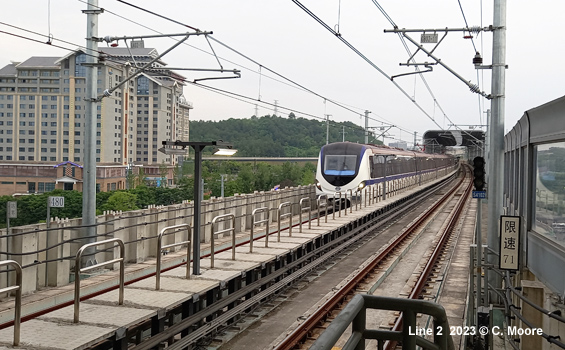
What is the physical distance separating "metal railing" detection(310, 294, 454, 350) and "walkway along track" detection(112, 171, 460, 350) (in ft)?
12.4

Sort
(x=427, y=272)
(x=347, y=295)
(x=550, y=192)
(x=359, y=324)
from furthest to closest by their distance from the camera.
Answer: (x=427, y=272) < (x=347, y=295) < (x=550, y=192) < (x=359, y=324)

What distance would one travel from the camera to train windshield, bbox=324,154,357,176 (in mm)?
24938

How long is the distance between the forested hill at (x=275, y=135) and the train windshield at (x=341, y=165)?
30910 millimetres

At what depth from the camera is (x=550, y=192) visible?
23.6ft

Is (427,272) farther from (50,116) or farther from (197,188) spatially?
(50,116)

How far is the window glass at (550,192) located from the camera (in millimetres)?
6668

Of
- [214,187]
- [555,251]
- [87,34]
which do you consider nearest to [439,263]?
[555,251]

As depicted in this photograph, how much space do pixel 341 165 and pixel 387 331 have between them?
22.2 metres

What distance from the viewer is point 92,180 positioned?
11.3 metres

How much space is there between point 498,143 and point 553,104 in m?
3.60

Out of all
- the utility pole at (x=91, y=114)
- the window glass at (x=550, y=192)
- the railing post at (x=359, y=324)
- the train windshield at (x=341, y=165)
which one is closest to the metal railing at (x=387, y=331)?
the railing post at (x=359, y=324)

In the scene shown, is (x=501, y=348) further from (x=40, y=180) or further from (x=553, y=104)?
(x=40, y=180)

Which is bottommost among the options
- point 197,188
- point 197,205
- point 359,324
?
point 359,324

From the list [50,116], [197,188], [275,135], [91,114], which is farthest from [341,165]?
[50,116]
